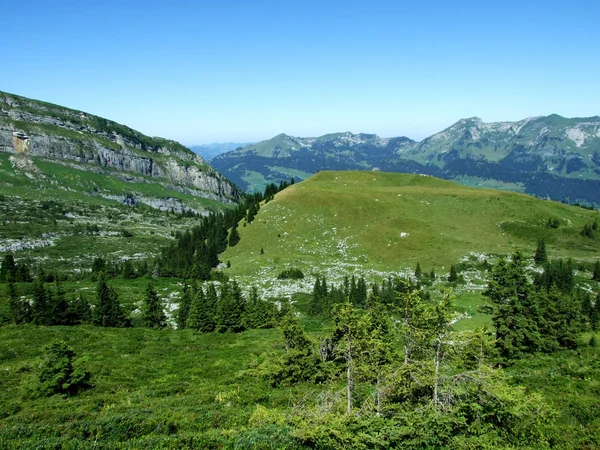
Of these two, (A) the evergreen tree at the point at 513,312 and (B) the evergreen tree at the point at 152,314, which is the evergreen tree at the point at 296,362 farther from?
(B) the evergreen tree at the point at 152,314

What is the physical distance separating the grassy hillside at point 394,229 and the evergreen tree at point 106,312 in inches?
1502

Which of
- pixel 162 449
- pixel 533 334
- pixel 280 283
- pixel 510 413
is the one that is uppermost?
pixel 510 413

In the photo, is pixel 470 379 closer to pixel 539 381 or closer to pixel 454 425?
pixel 454 425

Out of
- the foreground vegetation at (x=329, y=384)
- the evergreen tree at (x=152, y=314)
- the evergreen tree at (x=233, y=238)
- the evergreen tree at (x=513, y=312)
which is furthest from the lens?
the evergreen tree at (x=233, y=238)

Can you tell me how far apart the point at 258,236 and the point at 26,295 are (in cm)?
6067

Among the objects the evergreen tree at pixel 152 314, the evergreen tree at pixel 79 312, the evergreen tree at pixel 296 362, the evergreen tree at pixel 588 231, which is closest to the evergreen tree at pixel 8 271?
the evergreen tree at pixel 79 312

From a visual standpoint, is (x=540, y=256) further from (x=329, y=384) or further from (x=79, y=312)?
(x=79, y=312)

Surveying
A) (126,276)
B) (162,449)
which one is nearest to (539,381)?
(162,449)

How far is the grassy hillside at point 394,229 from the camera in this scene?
94.6 metres

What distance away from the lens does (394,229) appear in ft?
351

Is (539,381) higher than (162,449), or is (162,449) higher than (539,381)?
(162,449)

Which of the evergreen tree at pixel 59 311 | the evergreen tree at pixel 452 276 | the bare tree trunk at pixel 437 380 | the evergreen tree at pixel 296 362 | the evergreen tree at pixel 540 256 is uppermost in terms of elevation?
the bare tree trunk at pixel 437 380

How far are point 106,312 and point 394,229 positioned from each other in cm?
7886

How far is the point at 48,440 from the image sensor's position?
16375mm
